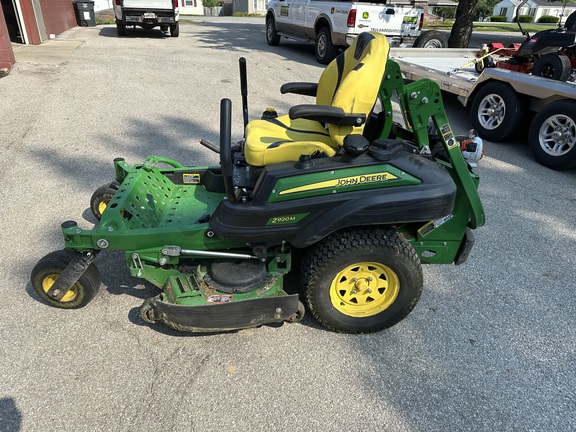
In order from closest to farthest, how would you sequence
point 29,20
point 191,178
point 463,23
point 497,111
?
point 191,178 < point 497,111 < point 463,23 < point 29,20

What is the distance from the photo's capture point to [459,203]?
2834mm

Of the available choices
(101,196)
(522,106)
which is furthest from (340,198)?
(522,106)

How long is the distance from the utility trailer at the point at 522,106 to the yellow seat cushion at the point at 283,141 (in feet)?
11.5

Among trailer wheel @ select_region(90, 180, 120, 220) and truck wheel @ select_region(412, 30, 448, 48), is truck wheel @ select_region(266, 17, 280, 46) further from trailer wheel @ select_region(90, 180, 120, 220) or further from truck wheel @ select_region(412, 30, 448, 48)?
trailer wheel @ select_region(90, 180, 120, 220)

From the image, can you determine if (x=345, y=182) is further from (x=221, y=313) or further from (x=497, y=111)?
(x=497, y=111)

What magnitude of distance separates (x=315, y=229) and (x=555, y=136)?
165 inches

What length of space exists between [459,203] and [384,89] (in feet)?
2.91

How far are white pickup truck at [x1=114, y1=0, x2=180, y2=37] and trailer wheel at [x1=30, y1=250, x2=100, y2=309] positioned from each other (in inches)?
498

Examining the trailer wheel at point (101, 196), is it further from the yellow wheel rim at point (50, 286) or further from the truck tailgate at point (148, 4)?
the truck tailgate at point (148, 4)

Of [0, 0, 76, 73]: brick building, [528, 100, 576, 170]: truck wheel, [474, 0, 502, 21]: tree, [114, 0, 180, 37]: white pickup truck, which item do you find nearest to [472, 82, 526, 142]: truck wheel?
[528, 100, 576, 170]: truck wheel

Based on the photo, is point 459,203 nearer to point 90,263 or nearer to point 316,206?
point 316,206

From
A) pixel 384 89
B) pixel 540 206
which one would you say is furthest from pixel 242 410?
pixel 540 206

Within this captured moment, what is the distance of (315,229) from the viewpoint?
96.2 inches

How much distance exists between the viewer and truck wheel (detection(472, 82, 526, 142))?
5.68 meters
